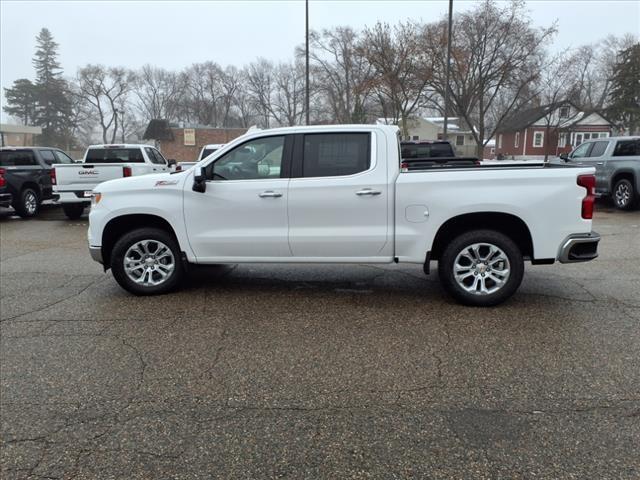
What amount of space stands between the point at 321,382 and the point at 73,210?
11.9 metres

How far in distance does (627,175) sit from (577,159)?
1.66m

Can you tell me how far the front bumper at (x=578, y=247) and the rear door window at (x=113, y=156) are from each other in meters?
11.6

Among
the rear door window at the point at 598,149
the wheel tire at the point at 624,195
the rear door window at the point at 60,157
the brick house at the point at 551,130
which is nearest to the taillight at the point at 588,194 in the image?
the wheel tire at the point at 624,195

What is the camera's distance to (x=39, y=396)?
350 centimetres

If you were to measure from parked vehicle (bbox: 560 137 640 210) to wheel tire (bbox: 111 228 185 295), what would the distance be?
38.3ft

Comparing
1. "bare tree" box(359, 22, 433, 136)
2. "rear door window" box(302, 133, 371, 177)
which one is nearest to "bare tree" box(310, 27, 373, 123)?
"bare tree" box(359, 22, 433, 136)

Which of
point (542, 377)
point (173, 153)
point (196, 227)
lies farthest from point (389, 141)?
point (173, 153)

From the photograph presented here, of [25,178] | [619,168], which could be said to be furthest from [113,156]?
[619,168]

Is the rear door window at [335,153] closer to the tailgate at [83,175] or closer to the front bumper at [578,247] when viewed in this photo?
the front bumper at [578,247]

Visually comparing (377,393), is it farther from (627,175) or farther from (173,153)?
(173,153)

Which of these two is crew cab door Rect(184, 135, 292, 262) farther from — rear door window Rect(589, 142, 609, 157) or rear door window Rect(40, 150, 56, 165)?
rear door window Rect(589, 142, 609, 157)

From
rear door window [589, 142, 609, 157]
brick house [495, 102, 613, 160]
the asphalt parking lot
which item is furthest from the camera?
brick house [495, 102, 613, 160]

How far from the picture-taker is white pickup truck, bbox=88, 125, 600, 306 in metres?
4.94

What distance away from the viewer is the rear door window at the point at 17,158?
44.8 feet
